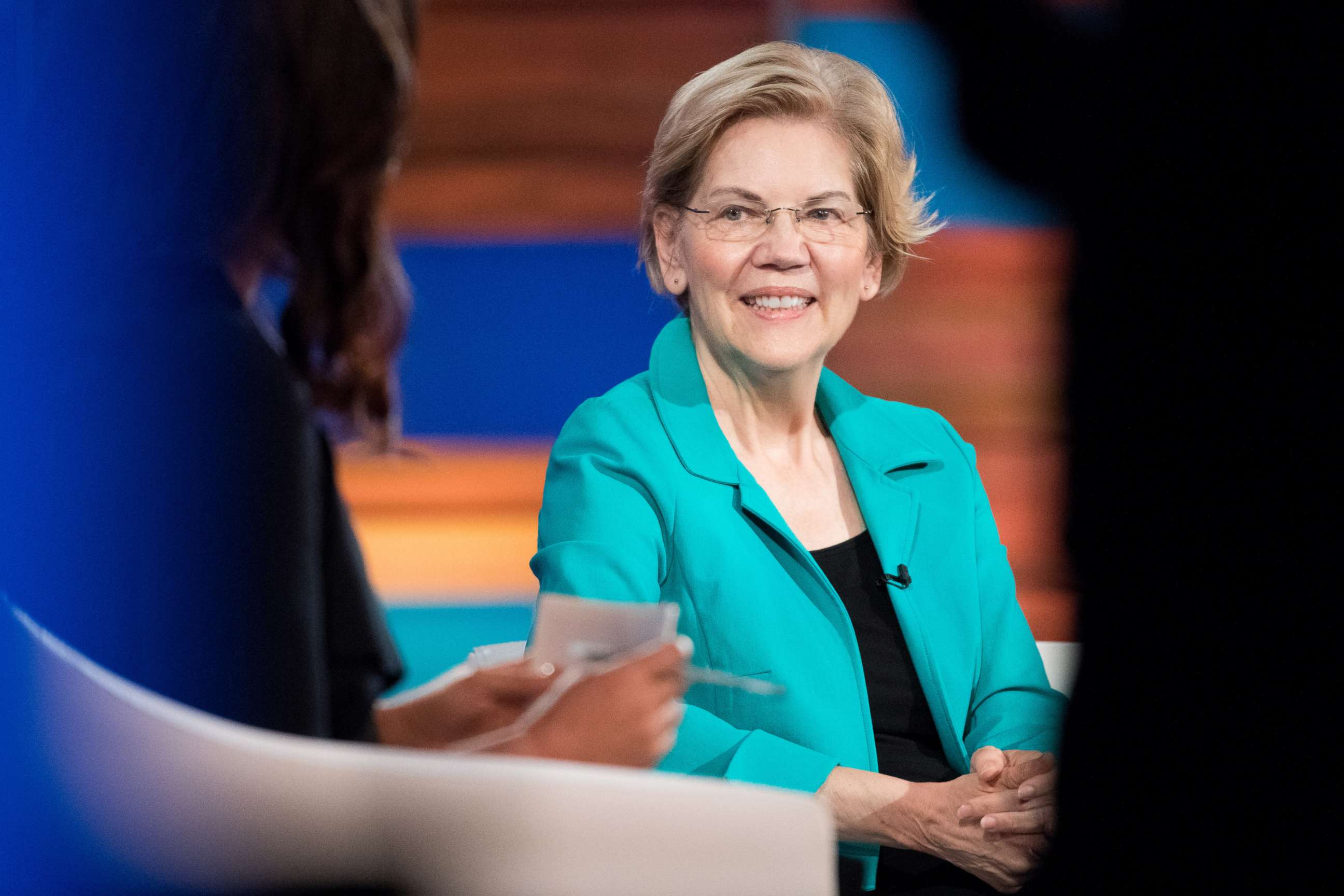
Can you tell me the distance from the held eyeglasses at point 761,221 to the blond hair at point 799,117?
41 mm

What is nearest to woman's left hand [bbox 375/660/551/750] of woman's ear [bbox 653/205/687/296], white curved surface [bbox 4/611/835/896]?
white curved surface [bbox 4/611/835/896]

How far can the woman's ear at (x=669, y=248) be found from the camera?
4.92 feet

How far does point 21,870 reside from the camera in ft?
3.93

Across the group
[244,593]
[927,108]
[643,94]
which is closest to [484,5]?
[643,94]

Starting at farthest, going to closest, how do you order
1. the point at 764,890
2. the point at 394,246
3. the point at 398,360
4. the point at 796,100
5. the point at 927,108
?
the point at 394,246, the point at 398,360, the point at 927,108, the point at 796,100, the point at 764,890

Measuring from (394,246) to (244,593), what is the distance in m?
1.35

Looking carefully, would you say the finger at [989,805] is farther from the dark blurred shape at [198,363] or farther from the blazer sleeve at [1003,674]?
the dark blurred shape at [198,363]

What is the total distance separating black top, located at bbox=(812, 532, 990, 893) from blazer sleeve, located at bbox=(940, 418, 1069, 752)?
0.27 feet

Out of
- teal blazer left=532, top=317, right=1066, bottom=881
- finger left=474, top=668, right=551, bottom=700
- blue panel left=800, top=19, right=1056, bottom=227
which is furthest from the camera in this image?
blue panel left=800, top=19, right=1056, bottom=227

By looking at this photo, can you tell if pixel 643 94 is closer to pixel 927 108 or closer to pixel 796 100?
pixel 927 108

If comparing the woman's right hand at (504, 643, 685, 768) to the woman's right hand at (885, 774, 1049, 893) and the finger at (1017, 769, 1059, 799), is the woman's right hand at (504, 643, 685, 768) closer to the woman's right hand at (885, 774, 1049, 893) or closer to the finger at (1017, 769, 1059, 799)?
the woman's right hand at (885, 774, 1049, 893)

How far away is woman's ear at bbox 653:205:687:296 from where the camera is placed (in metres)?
1.50

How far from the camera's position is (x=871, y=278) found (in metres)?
1.54

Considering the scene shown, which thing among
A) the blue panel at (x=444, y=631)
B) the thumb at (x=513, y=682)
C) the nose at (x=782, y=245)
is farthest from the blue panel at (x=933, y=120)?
the blue panel at (x=444, y=631)
